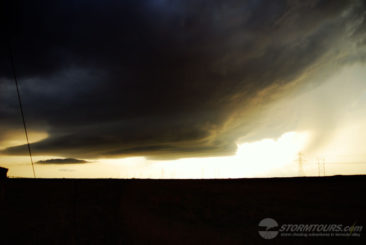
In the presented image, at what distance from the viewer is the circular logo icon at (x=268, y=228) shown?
33.5ft

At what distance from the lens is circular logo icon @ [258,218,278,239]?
1022 cm

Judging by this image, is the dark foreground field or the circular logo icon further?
the dark foreground field

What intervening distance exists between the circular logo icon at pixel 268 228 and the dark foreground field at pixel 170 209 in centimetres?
23

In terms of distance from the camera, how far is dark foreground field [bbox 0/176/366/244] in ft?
35.3

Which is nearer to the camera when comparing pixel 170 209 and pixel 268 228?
pixel 268 228

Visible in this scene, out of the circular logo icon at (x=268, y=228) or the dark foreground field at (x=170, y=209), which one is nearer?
the circular logo icon at (x=268, y=228)

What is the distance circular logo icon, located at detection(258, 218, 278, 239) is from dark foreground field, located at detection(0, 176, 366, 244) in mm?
231

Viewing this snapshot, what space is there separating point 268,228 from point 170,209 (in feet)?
17.3

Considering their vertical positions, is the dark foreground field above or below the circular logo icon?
above

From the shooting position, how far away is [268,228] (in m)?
10.7

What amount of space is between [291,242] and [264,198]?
4.41 meters

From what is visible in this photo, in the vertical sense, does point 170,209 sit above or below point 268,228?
above

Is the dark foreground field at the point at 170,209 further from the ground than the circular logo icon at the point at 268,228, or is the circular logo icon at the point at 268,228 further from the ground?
the dark foreground field at the point at 170,209

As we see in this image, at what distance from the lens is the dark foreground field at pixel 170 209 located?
35.3 ft
